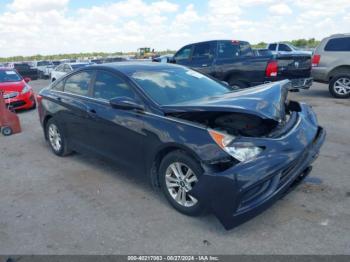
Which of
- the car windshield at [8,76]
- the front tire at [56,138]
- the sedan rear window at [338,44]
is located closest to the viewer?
the front tire at [56,138]

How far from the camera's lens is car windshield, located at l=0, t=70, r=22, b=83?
10.4 m

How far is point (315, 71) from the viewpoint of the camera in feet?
33.9

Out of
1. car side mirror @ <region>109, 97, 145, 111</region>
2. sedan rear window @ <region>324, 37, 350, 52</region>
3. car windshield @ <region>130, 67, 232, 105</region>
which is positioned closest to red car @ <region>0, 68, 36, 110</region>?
car windshield @ <region>130, 67, 232, 105</region>

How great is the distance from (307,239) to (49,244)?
94.9 inches

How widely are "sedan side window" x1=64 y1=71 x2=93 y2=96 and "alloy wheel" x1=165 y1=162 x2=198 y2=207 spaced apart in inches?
80.3

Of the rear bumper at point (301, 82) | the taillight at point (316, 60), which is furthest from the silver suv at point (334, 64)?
the rear bumper at point (301, 82)

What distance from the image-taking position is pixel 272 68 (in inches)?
366

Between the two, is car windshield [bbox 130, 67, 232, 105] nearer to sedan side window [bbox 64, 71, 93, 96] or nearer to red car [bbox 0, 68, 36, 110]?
sedan side window [bbox 64, 71, 93, 96]

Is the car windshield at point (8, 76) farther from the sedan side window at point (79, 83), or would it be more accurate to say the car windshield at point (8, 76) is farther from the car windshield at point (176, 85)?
the car windshield at point (176, 85)

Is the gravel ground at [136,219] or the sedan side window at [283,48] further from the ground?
the sedan side window at [283,48]

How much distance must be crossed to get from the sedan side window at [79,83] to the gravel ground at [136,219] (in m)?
1.17

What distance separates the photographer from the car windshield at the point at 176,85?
4025mm

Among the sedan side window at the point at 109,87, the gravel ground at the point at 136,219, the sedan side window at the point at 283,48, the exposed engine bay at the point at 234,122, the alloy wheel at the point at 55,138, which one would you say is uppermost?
the sedan side window at the point at 283,48

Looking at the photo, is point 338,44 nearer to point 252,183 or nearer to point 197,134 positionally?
point 197,134
